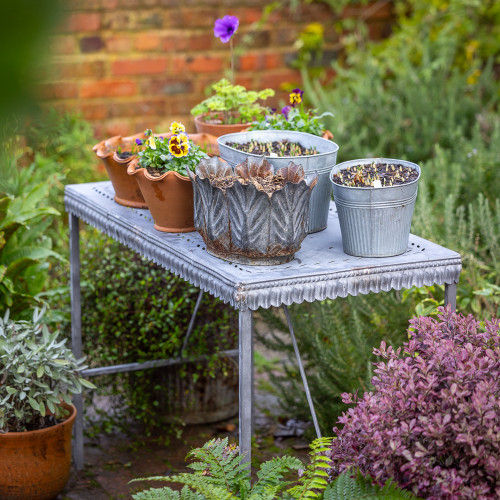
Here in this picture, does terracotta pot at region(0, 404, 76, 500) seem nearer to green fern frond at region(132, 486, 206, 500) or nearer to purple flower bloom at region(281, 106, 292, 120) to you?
green fern frond at region(132, 486, 206, 500)

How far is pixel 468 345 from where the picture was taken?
1823 mm

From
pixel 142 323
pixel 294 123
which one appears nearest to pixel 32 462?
pixel 142 323

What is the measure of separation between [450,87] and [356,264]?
332cm

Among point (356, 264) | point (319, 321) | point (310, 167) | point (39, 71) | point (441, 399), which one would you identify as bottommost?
point (319, 321)

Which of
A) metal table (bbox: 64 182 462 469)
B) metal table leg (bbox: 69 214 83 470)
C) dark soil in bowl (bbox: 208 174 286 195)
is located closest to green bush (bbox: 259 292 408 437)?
metal table (bbox: 64 182 462 469)

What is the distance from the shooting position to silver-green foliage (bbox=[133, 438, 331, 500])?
180cm

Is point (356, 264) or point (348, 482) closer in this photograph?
point (348, 482)

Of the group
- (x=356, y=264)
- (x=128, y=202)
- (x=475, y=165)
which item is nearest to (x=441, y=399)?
(x=356, y=264)

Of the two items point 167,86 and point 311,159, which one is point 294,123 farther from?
point 167,86

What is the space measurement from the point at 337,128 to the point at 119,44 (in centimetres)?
159

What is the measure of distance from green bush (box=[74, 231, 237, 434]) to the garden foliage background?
19mm

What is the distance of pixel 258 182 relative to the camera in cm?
198

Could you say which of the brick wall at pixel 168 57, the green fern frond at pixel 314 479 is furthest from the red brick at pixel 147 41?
the green fern frond at pixel 314 479

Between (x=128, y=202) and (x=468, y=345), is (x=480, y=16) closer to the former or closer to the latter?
(x=128, y=202)
